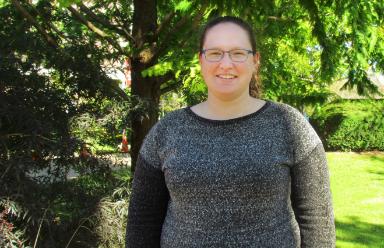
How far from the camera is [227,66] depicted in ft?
5.84

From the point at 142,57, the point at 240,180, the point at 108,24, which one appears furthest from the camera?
the point at 108,24

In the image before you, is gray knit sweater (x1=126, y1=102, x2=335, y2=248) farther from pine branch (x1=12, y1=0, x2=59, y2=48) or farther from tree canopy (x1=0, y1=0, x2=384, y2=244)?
A: pine branch (x1=12, y1=0, x2=59, y2=48)

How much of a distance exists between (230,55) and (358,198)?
8854mm

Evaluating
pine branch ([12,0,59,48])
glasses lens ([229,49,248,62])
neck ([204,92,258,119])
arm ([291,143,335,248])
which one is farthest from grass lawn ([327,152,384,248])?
glasses lens ([229,49,248,62])

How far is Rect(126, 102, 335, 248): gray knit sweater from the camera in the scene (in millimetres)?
1763

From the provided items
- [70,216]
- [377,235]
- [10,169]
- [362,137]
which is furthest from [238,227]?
[362,137]

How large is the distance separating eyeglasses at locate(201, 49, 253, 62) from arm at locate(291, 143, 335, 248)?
0.41 meters

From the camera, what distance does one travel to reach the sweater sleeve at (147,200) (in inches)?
77.2

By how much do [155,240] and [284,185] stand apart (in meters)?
0.57

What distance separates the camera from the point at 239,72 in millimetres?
1807

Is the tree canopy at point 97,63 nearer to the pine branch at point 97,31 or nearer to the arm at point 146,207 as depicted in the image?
the pine branch at point 97,31

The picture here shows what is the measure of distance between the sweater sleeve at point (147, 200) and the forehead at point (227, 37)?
418 millimetres

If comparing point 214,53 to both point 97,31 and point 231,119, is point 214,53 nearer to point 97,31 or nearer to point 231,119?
point 231,119

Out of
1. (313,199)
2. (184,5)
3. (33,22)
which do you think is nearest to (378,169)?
(184,5)
